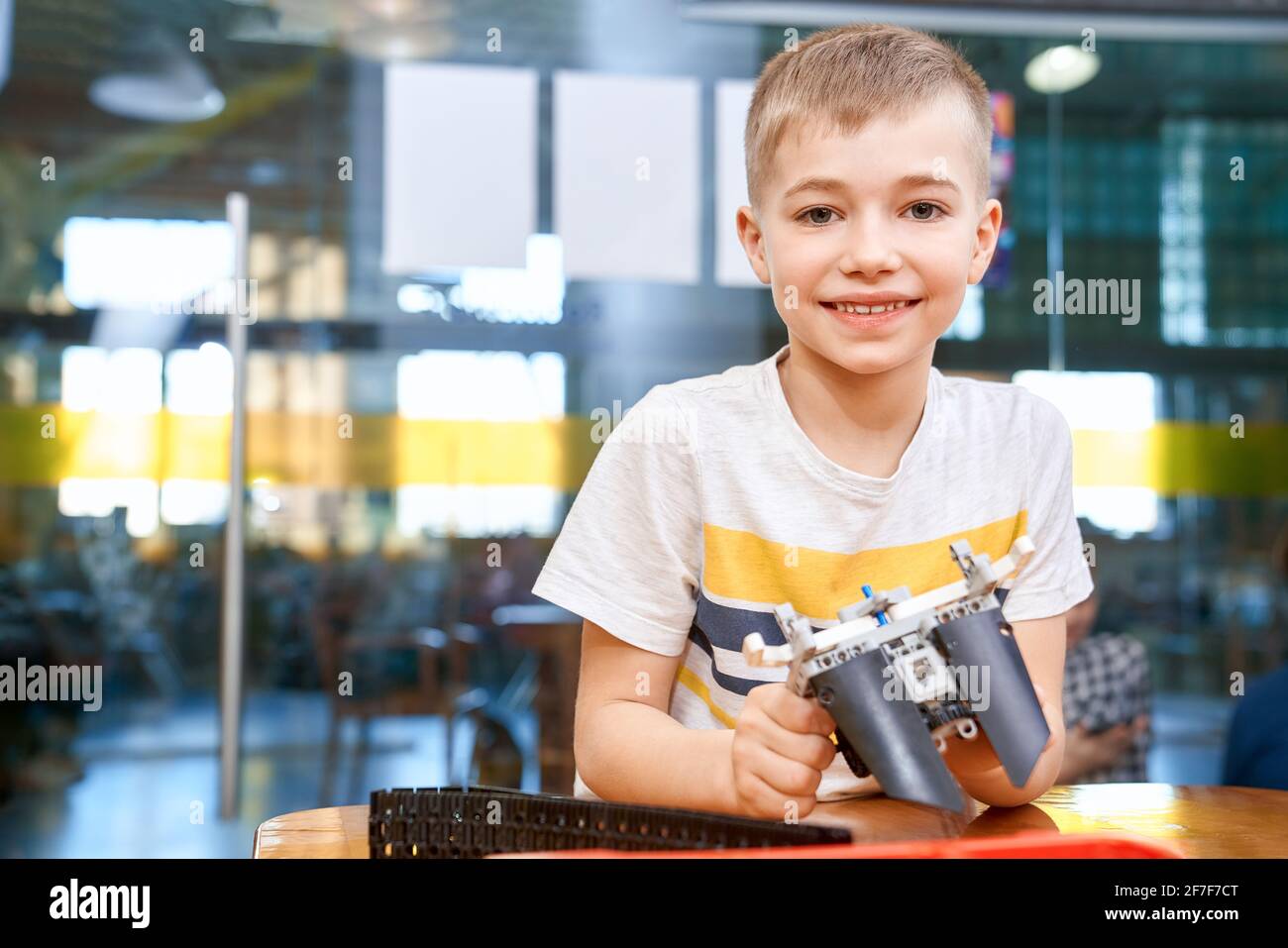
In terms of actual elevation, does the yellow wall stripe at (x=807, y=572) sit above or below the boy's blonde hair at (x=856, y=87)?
below

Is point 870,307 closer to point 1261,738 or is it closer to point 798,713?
point 798,713

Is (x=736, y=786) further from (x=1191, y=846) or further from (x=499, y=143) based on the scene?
(x=499, y=143)

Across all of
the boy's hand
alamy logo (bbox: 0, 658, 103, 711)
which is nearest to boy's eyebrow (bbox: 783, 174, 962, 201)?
the boy's hand

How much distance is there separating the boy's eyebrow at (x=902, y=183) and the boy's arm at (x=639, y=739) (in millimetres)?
350

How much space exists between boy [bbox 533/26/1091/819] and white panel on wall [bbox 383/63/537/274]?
2.10 meters

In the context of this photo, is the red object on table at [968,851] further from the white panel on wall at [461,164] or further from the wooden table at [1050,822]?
the white panel on wall at [461,164]

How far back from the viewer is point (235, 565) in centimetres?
308

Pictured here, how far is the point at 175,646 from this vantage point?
3104 millimetres

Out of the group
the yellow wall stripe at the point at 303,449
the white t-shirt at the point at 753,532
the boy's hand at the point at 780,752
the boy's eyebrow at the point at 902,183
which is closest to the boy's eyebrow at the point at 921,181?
the boy's eyebrow at the point at 902,183

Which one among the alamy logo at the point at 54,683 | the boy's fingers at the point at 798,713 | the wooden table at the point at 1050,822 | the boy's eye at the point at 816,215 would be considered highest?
the boy's eye at the point at 816,215

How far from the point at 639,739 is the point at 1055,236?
3056 mm

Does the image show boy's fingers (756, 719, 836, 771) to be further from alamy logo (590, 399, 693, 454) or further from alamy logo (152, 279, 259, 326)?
alamy logo (152, 279, 259, 326)

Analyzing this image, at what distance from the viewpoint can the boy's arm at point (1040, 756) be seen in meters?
0.70
